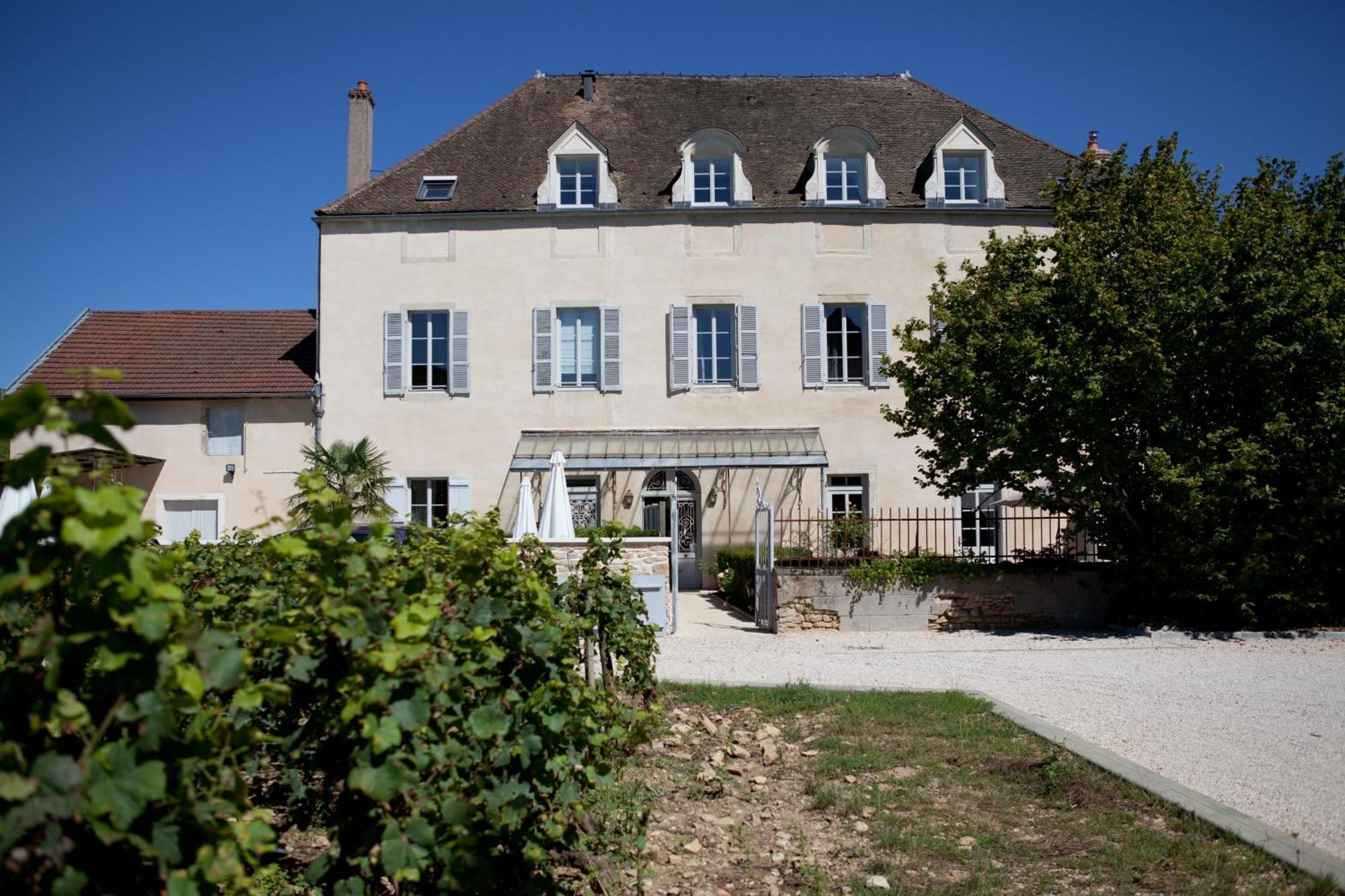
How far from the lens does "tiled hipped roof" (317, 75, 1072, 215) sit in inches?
797

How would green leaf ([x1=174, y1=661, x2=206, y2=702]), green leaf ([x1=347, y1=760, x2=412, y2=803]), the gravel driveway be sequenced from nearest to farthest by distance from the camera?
green leaf ([x1=174, y1=661, x2=206, y2=702])
green leaf ([x1=347, y1=760, x2=412, y2=803])
the gravel driveway

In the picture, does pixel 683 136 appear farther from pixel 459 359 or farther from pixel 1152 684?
pixel 1152 684

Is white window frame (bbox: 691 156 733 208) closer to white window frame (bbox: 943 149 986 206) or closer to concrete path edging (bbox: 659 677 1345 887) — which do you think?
white window frame (bbox: 943 149 986 206)

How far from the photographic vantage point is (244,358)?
20969 millimetres

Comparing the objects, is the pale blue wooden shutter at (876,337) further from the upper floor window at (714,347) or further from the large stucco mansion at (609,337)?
the upper floor window at (714,347)

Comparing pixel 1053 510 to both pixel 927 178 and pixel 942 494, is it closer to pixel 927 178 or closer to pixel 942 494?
pixel 942 494

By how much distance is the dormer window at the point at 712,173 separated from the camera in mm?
19906

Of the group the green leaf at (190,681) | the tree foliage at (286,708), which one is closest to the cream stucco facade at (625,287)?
the tree foliage at (286,708)

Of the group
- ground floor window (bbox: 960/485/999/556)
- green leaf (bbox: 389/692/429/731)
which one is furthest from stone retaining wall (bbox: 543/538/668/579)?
green leaf (bbox: 389/692/429/731)

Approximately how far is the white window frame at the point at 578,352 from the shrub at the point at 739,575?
4.20 metres

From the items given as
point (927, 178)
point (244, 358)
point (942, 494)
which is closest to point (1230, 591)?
point (942, 494)

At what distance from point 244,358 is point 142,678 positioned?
20.8 metres

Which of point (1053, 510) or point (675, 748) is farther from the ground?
point (1053, 510)

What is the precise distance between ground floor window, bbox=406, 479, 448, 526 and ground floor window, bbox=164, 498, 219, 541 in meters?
3.90
